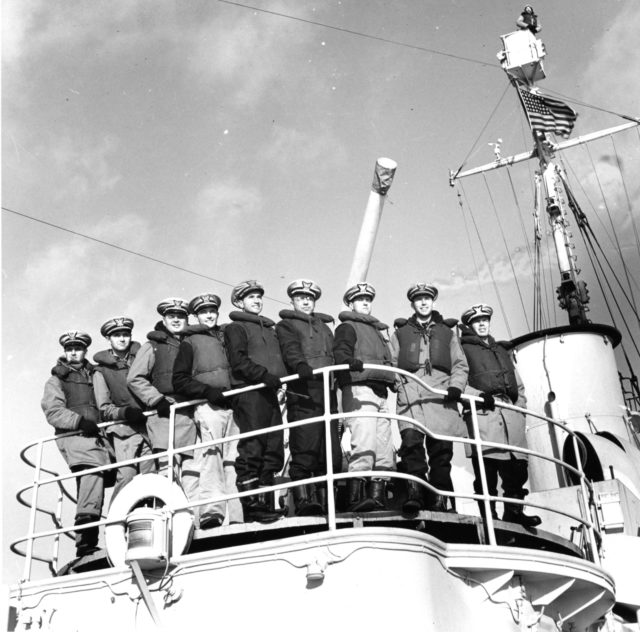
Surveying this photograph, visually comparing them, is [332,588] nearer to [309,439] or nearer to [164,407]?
[309,439]

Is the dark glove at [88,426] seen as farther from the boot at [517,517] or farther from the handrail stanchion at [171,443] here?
the boot at [517,517]

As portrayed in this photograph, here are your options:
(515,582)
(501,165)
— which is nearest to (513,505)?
(515,582)

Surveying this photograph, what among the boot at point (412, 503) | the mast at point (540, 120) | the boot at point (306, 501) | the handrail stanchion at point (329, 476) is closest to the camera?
the handrail stanchion at point (329, 476)

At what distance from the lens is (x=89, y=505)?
8180mm

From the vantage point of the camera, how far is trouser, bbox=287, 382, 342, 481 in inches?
284

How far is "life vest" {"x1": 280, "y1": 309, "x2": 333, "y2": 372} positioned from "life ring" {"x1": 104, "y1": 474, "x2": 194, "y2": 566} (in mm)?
1602

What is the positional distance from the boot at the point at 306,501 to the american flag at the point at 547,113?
1141 cm

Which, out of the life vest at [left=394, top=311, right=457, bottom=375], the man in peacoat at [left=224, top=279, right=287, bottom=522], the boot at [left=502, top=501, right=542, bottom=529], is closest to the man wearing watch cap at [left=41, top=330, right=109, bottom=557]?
the man in peacoat at [left=224, top=279, right=287, bottom=522]

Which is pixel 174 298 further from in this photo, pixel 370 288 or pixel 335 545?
pixel 335 545

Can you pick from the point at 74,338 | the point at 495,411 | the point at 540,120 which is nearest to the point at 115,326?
the point at 74,338

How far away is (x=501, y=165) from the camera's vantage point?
699 inches

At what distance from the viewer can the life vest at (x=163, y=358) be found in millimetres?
8219

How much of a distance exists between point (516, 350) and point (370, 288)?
4.65 m

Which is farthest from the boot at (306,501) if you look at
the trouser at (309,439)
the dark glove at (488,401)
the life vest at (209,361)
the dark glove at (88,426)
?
the dark glove at (88,426)
